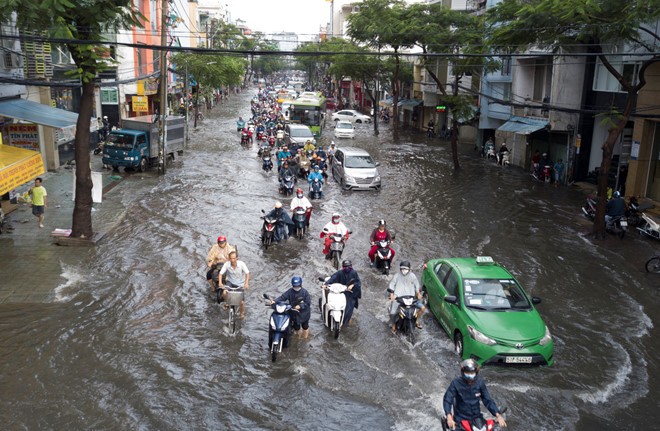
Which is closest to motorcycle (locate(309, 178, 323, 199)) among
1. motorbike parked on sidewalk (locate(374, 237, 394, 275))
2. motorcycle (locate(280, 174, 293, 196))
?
motorcycle (locate(280, 174, 293, 196))

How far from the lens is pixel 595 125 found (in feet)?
90.0

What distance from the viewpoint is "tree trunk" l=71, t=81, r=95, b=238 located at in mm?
16547

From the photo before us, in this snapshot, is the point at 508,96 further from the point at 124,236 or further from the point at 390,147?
the point at 124,236

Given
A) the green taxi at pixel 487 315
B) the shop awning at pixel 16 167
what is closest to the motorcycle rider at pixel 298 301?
the green taxi at pixel 487 315

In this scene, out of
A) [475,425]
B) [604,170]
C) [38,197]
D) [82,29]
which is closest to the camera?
[475,425]

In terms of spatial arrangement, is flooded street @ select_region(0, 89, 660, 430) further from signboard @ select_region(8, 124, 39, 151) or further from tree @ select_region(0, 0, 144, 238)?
signboard @ select_region(8, 124, 39, 151)

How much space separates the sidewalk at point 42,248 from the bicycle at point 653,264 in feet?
46.4

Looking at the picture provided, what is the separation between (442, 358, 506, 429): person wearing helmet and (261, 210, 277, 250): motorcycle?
1039cm

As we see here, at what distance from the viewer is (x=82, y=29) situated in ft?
50.5

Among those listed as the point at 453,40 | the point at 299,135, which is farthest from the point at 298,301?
the point at 299,135

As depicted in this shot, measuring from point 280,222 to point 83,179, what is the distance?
18.3 ft

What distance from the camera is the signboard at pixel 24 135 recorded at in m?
23.7

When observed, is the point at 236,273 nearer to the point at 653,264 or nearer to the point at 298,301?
the point at 298,301

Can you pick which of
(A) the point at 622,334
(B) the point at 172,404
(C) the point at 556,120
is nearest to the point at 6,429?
(B) the point at 172,404
